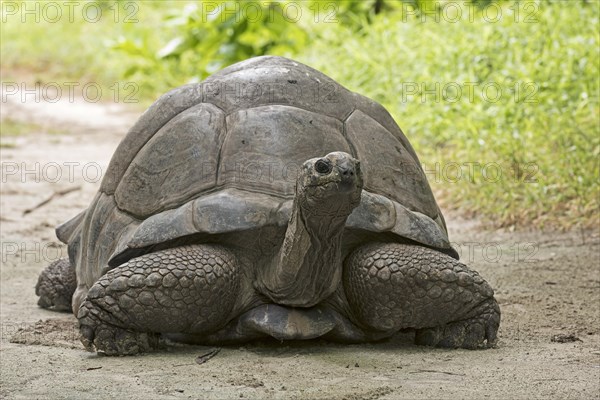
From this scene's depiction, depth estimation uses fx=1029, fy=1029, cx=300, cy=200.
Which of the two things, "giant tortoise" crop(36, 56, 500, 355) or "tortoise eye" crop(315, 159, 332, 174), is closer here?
"tortoise eye" crop(315, 159, 332, 174)

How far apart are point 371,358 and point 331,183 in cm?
73

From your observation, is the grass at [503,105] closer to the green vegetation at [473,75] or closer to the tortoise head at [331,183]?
the green vegetation at [473,75]

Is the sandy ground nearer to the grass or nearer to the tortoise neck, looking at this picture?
the tortoise neck

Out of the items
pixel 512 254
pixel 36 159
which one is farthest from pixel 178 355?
pixel 36 159

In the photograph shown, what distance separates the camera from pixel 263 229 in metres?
3.30

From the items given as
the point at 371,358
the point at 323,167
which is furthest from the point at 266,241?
the point at 323,167

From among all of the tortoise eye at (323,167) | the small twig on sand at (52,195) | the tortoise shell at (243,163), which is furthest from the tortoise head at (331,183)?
the small twig on sand at (52,195)

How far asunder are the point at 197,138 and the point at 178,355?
76 cm

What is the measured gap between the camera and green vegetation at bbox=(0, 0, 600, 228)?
20.1 feet

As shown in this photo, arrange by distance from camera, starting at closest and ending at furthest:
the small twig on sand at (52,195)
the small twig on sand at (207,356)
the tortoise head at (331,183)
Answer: the tortoise head at (331,183), the small twig on sand at (207,356), the small twig on sand at (52,195)

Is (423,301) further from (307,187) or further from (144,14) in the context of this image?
(144,14)

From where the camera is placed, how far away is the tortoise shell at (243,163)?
3.35 meters

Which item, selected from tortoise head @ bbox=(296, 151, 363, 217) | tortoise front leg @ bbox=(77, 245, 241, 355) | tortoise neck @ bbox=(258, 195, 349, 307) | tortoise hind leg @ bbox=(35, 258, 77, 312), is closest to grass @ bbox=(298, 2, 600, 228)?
tortoise hind leg @ bbox=(35, 258, 77, 312)

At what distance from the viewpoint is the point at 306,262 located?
3.13 metres
